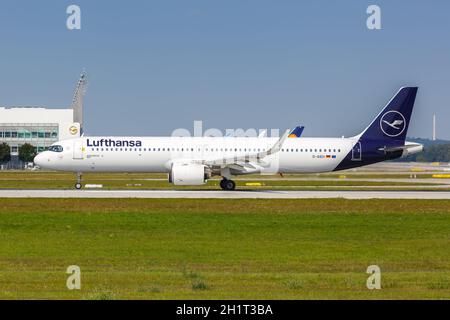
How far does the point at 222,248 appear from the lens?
79.4 feet

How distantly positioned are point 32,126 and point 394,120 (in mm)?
110207

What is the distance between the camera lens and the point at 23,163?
499 feet

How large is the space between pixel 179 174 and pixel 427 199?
15.3 m

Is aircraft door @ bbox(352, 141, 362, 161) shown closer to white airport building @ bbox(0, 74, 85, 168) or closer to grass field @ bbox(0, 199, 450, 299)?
grass field @ bbox(0, 199, 450, 299)

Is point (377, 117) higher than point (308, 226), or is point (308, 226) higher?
point (377, 117)

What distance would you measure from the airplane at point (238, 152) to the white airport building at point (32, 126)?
102 m

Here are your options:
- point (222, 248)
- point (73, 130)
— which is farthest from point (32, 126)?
point (222, 248)

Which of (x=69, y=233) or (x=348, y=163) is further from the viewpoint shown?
(x=348, y=163)

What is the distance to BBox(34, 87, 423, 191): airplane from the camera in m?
52.5

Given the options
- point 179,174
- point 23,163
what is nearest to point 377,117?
point 179,174

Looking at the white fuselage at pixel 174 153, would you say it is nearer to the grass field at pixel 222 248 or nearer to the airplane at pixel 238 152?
the airplane at pixel 238 152

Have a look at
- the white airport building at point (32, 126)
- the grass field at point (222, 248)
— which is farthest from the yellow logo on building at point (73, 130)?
the grass field at point (222, 248)

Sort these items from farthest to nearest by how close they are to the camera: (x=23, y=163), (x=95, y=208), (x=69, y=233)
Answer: (x=23, y=163) < (x=95, y=208) < (x=69, y=233)
